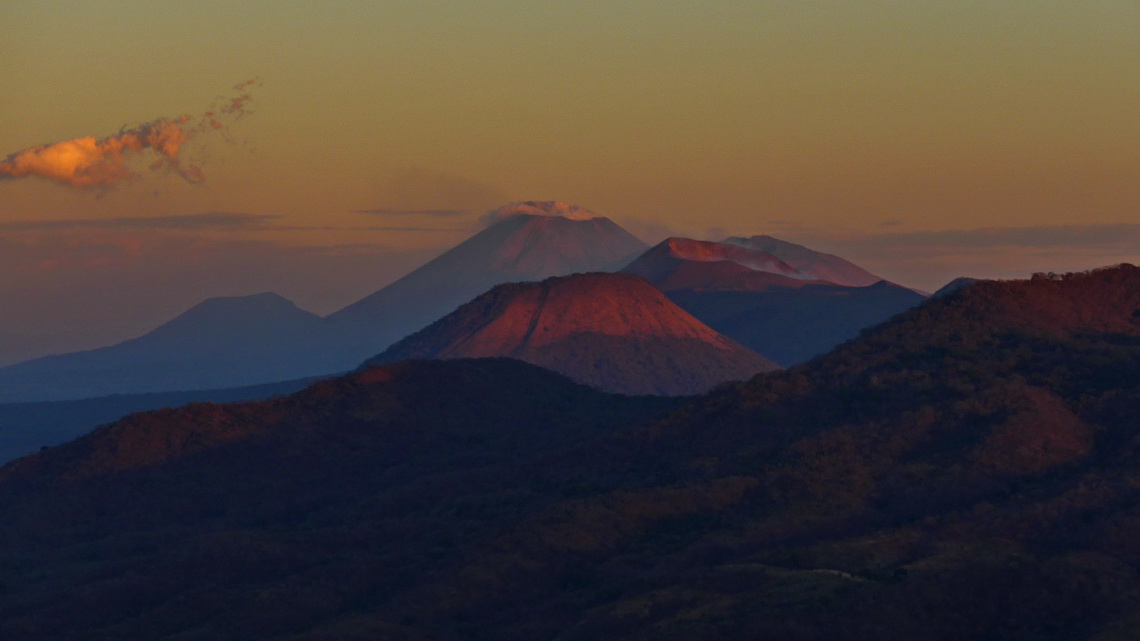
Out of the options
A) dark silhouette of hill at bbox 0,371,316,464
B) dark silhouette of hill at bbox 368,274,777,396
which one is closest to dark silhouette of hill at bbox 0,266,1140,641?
dark silhouette of hill at bbox 368,274,777,396

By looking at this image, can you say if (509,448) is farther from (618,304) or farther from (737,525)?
(618,304)

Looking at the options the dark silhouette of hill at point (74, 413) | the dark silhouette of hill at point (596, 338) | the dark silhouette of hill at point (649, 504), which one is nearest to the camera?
the dark silhouette of hill at point (649, 504)

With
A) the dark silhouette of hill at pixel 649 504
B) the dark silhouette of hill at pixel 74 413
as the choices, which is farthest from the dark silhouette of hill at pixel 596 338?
the dark silhouette of hill at pixel 649 504

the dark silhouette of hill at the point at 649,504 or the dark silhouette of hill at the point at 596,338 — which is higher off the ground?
the dark silhouette of hill at the point at 596,338

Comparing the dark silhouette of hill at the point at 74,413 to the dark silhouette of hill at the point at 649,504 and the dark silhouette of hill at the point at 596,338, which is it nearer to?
the dark silhouette of hill at the point at 596,338

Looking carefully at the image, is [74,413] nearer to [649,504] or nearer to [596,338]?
[596,338]

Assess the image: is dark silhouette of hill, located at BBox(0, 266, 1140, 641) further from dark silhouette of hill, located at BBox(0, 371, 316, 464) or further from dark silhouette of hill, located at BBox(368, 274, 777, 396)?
dark silhouette of hill, located at BBox(0, 371, 316, 464)
